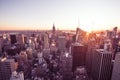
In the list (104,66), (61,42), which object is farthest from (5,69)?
(61,42)

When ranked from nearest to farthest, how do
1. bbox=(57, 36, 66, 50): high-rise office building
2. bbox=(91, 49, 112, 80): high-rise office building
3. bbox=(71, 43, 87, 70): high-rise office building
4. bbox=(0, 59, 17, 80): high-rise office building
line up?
1. bbox=(0, 59, 17, 80): high-rise office building
2. bbox=(91, 49, 112, 80): high-rise office building
3. bbox=(71, 43, 87, 70): high-rise office building
4. bbox=(57, 36, 66, 50): high-rise office building

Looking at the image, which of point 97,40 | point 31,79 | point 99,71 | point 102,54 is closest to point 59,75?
point 31,79

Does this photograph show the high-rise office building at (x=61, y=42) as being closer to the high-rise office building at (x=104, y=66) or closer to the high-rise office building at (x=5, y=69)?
the high-rise office building at (x=104, y=66)

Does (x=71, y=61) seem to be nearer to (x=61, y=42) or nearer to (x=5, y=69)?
(x=5, y=69)

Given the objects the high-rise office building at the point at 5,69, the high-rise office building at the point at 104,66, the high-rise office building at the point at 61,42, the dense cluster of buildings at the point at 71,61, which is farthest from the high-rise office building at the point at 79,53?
the high-rise office building at the point at 5,69

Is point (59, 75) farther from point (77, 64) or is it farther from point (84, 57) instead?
point (84, 57)

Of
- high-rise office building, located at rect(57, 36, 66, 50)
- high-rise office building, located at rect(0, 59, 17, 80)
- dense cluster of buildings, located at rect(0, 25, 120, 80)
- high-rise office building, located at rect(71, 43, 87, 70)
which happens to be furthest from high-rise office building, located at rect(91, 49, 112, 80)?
high-rise office building, located at rect(57, 36, 66, 50)

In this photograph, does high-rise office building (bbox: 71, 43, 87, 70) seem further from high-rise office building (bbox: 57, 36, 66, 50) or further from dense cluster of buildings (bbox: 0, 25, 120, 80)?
high-rise office building (bbox: 57, 36, 66, 50)

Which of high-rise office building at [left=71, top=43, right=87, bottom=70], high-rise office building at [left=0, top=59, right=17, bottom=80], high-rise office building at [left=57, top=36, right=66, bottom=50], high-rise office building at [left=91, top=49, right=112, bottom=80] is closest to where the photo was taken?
high-rise office building at [left=0, top=59, right=17, bottom=80]
